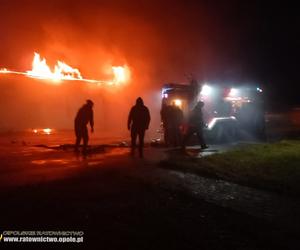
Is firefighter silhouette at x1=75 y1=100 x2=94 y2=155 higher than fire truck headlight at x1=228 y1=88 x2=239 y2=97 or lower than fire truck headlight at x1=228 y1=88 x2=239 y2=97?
lower

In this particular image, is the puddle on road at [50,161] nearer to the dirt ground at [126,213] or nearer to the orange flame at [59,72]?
the dirt ground at [126,213]

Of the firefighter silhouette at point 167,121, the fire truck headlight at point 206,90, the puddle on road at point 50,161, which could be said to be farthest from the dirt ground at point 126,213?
the fire truck headlight at point 206,90

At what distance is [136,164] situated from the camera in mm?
10203

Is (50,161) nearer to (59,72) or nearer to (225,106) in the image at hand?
Answer: (225,106)

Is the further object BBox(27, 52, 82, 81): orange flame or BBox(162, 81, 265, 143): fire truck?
BBox(27, 52, 82, 81): orange flame

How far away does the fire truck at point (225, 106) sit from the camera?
17891mm

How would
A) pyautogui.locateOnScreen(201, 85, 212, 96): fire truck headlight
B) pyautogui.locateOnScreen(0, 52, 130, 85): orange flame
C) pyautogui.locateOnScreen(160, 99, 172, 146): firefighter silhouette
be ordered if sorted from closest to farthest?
pyautogui.locateOnScreen(160, 99, 172, 146): firefighter silhouette < pyautogui.locateOnScreen(201, 85, 212, 96): fire truck headlight < pyautogui.locateOnScreen(0, 52, 130, 85): orange flame

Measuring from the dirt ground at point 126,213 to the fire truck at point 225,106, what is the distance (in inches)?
356

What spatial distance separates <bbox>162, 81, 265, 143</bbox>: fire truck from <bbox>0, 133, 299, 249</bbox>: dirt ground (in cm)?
904

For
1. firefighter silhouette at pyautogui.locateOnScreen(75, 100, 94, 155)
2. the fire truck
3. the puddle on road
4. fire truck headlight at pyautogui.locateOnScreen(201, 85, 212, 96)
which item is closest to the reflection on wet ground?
the puddle on road

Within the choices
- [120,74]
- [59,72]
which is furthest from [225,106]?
[120,74]

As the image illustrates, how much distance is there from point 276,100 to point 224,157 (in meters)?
50.7

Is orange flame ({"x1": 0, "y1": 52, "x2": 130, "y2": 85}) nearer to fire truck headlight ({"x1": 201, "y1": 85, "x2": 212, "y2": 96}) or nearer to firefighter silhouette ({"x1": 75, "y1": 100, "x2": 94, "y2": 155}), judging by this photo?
fire truck headlight ({"x1": 201, "y1": 85, "x2": 212, "y2": 96})

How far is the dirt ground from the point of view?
5.17 meters
